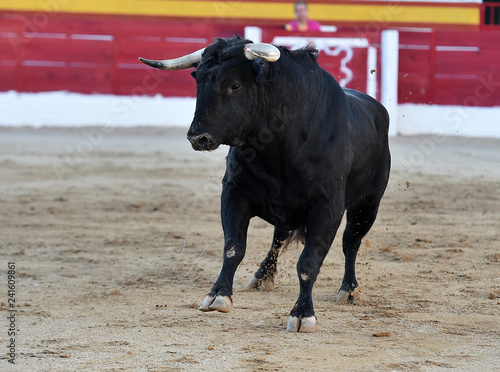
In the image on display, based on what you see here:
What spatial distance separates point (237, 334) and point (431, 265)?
1599 mm

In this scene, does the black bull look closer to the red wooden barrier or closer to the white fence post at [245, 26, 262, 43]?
the white fence post at [245, 26, 262, 43]

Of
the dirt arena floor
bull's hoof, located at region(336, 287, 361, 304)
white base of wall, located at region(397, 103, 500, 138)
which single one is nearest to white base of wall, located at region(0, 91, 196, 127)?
white base of wall, located at region(397, 103, 500, 138)

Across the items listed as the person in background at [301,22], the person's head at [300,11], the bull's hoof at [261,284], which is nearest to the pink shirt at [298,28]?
the person in background at [301,22]

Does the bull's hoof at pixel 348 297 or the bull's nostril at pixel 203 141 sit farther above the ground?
the bull's nostril at pixel 203 141

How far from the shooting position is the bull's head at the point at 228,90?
111 inches

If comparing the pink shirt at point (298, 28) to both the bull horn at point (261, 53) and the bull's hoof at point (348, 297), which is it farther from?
the bull horn at point (261, 53)

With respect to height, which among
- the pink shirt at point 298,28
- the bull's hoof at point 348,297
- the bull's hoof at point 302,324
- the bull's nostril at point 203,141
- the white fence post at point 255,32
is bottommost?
the bull's hoof at point 348,297

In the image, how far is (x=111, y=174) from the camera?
7840 millimetres

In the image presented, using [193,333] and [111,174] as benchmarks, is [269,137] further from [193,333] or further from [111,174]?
[111,174]

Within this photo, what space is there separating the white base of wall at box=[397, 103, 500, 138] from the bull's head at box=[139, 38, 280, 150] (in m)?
8.23

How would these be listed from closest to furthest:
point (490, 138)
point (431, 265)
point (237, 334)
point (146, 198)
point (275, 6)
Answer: point (237, 334), point (431, 265), point (146, 198), point (490, 138), point (275, 6)

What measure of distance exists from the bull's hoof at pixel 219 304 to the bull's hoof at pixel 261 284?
84 centimetres

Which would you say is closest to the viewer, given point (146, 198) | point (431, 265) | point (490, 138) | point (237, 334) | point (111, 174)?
point (237, 334)

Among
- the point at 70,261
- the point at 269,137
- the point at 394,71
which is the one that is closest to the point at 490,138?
the point at 394,71
